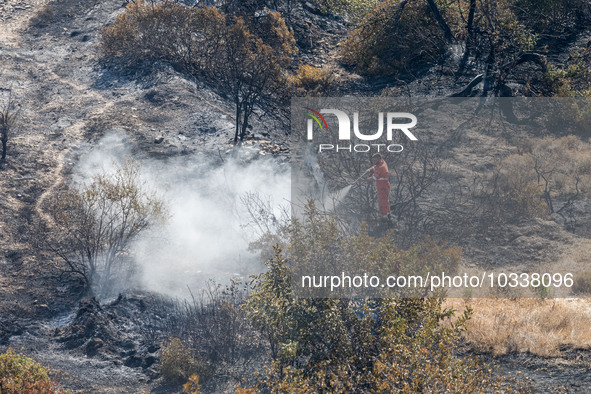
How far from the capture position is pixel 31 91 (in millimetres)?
16625

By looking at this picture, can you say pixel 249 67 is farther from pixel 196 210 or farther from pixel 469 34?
pixel 469 34

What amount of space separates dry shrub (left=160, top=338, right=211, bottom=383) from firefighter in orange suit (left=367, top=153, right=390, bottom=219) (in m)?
4.87

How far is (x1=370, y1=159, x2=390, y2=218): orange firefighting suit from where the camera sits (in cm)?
1172

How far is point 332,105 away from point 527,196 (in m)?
6.36

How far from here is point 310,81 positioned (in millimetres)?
17969

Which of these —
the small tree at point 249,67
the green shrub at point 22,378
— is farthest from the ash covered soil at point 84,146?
the green shrub at point 22,378

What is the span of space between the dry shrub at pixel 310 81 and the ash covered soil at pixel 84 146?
0.69 m

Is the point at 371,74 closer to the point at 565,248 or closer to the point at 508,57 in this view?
the point at 508,57

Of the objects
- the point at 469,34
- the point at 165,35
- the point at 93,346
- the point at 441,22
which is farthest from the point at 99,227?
the point at 469,34

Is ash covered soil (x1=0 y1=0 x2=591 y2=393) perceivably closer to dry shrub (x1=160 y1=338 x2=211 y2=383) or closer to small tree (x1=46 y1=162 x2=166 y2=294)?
dry shrub (x1=160 y1=338 x2=211 y2=383)

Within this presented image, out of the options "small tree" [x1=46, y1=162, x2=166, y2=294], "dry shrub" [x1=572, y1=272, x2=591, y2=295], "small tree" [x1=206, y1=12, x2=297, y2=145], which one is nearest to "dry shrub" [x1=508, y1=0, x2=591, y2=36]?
"small tree" [x1=206, y1=12, x2=297, y2=145]

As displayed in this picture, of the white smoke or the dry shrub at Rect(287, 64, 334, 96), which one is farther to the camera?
the dry shrub at Rect(287, 64, 334, 96)

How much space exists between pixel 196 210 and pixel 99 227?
7.21ft

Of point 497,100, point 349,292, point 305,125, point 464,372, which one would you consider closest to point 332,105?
point 305,125
